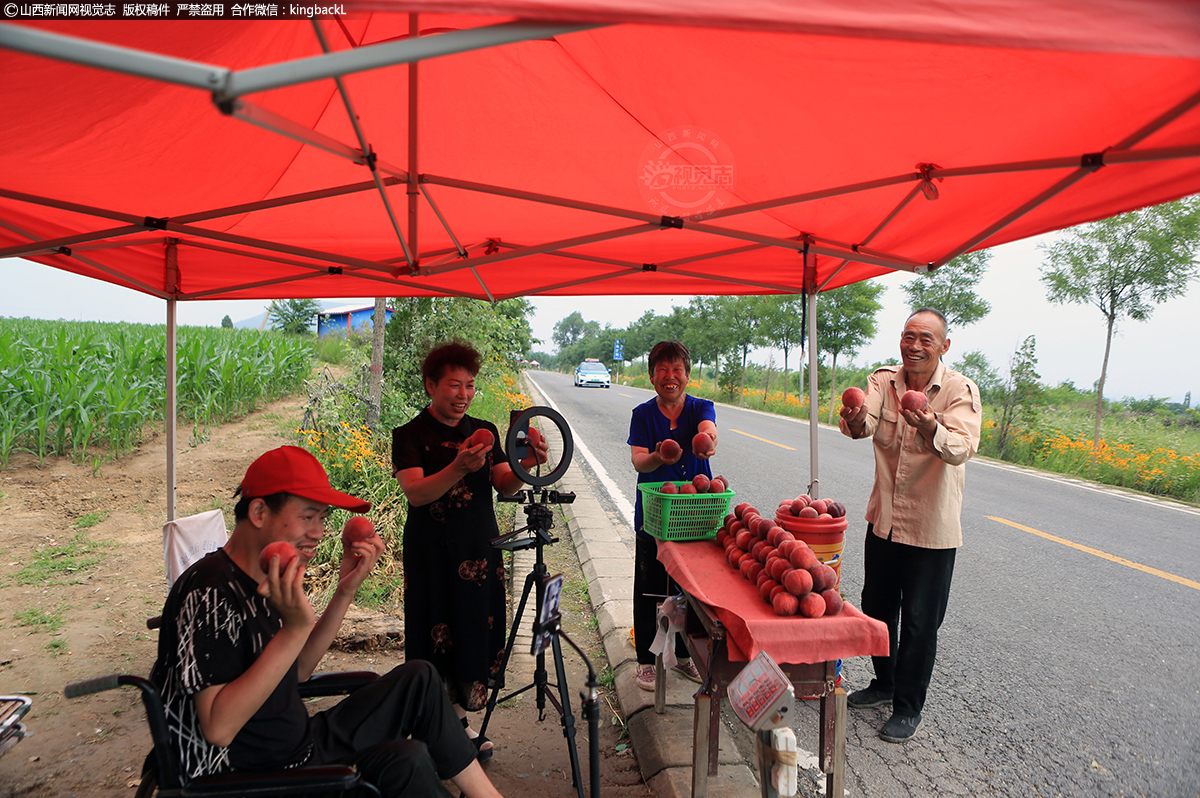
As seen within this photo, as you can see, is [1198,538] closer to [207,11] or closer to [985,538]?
[985,538]

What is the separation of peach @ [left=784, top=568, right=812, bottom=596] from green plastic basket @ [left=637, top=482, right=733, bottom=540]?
2.97 feet

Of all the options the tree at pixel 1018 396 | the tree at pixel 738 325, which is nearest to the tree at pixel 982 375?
the tree at pixel 1018 396

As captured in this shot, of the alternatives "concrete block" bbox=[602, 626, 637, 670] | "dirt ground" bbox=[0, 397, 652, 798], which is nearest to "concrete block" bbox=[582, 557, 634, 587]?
"dirt ground" bbox=[0, 397, 652, 798]

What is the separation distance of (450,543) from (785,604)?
151 centimetres

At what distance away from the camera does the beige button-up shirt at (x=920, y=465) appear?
3.29 m

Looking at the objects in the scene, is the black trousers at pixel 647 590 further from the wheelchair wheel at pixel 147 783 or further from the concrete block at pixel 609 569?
the wheelchair wheel at pixel 147 783

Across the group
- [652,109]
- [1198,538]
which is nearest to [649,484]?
[652,109]

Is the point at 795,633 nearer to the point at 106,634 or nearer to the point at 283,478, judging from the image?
the point at 283,478

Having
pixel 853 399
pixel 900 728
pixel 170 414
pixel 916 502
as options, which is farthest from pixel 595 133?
pixel 170 414

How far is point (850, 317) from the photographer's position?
71.3 feet

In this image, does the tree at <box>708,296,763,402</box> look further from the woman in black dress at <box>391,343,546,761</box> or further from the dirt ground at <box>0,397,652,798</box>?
the woman in black dress at <box>391,343,546,761</box>

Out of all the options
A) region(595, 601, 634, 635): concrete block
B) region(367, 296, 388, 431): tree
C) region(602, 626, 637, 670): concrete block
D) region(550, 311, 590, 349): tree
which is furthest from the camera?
region(550, 311, 590, 349): tree

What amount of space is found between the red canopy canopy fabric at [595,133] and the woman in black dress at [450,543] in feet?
3.08

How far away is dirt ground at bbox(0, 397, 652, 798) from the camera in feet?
10.3
